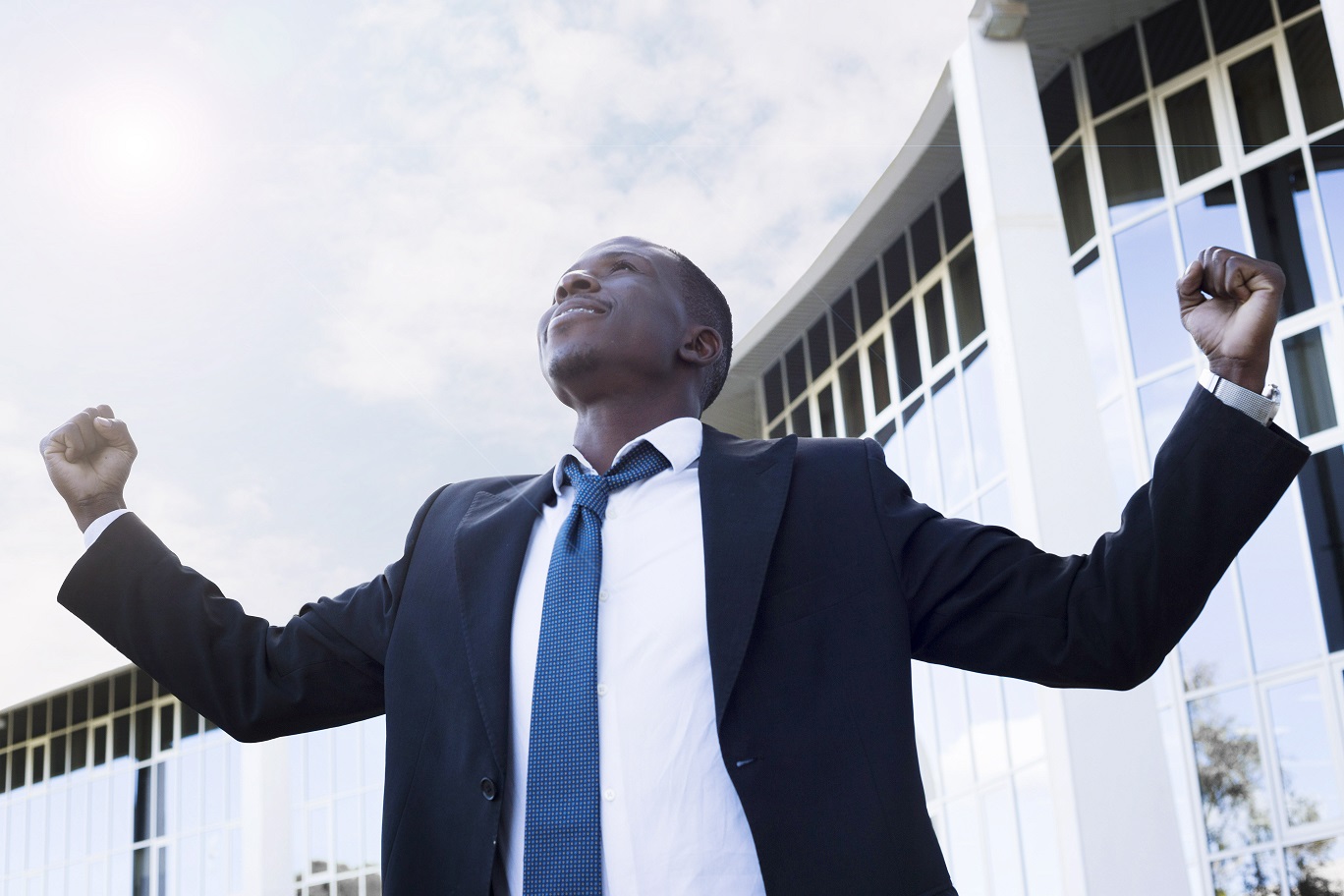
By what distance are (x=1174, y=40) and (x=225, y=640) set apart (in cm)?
969

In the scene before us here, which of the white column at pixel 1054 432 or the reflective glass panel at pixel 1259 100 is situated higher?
the reflective glass panel at pixel 1259 100

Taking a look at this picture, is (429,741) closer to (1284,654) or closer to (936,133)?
(1284,654)

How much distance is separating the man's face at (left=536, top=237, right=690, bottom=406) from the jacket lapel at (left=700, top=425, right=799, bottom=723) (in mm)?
189

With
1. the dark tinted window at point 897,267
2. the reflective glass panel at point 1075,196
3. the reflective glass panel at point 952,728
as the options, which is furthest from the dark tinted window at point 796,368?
the reflective glass panel at point 1075,196

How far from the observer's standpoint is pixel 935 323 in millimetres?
12297

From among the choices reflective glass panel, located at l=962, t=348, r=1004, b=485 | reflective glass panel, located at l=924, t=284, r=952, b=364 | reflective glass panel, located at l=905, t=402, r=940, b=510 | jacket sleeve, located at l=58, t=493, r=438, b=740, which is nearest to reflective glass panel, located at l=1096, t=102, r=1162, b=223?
reflective glass panel, located at l=962, t=348, r=1004, b=485

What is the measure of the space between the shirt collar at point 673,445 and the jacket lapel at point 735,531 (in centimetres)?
3

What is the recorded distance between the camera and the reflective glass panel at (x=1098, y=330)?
10.2 m

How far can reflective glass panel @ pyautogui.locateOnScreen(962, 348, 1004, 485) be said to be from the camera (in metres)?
11.3

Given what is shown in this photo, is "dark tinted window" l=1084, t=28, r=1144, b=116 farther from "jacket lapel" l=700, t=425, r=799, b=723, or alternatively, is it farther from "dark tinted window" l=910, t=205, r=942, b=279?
"jacket lapel" l=700, t=425, r=799, b=723

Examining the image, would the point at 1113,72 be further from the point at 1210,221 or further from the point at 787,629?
the point at 787,629

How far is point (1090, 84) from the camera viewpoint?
34.7 ft

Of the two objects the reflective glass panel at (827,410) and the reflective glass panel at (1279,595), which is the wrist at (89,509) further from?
the reflective glass panel at (827,410)

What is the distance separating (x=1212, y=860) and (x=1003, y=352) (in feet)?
11.4
